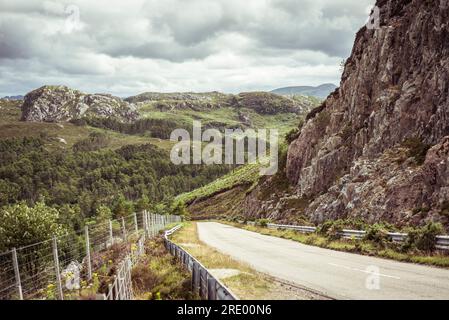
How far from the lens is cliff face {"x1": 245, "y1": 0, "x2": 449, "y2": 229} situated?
32.2m

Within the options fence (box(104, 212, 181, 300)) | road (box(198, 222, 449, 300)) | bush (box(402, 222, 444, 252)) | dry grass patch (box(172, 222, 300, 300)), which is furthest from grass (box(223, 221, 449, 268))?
fence (box(104, 212, 181, 300))

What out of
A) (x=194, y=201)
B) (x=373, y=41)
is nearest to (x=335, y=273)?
(x=373, y=41)

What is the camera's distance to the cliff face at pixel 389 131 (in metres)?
32.2

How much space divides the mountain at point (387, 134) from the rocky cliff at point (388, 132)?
9 cm

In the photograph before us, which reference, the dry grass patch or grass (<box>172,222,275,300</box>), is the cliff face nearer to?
grass (<box>172,222,275,300</box>)

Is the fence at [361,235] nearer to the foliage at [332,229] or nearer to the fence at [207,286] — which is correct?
the foliage at [332,229]

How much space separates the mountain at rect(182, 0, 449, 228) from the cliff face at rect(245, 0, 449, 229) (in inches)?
3.7

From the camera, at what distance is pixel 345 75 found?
56.9m

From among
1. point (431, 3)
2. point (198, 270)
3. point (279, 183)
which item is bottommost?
point (279, 183)

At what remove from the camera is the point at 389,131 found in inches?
1604

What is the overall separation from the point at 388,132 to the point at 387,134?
20cm

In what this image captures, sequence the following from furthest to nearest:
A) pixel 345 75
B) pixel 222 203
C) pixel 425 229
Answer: pixel 222 203 < pixel 345 75 < pixel 425 229

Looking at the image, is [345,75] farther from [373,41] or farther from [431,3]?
[431,3]

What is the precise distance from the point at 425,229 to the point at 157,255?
43.1 feet
